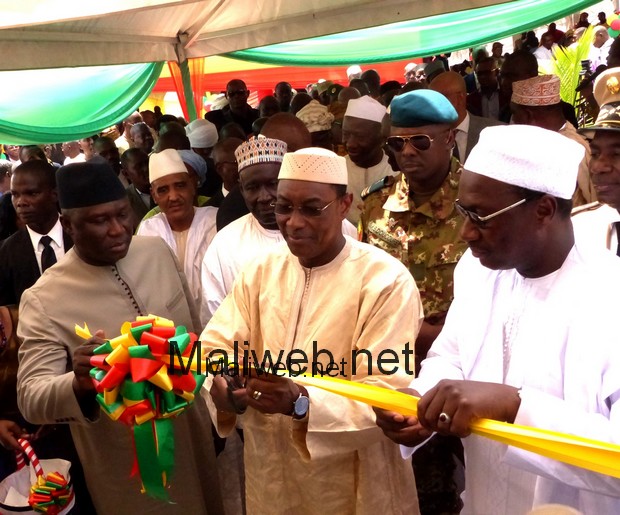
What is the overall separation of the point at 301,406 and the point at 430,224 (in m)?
1.43

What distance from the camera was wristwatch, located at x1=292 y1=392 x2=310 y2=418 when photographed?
2507mm

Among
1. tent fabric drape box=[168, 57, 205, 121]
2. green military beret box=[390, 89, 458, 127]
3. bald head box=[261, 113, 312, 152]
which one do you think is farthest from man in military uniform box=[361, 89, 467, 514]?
tent fabric drape box=[168, 57, 205, 121]

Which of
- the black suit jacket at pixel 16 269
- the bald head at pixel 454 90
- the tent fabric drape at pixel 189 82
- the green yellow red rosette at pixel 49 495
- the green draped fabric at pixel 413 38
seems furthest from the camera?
the green draped fabric at pixel 413 38

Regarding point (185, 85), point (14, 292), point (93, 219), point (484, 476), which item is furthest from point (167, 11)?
point (484, 476)

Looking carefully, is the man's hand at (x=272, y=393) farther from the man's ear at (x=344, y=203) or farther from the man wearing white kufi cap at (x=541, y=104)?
the man wearing white kufi cap at (x=541, y=104)

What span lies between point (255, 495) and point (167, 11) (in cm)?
453

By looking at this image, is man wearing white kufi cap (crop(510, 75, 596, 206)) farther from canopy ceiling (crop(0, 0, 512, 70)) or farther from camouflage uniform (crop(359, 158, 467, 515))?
camouflage uniform (crop(359, 158, 467, 515))

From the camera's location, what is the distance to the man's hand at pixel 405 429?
2.18 metres

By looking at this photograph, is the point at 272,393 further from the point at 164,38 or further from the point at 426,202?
the point at 164,38

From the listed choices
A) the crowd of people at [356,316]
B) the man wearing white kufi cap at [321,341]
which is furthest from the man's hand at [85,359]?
the man wearing white kufi cap at [321,341]

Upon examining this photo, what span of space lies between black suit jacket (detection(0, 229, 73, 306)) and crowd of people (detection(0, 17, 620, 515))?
13 millimetres

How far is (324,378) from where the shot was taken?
247 cm

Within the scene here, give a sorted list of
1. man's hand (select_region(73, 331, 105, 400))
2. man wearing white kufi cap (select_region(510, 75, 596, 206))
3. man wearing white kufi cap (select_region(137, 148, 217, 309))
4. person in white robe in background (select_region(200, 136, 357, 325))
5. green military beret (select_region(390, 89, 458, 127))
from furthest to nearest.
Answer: man wearing white kufi cap (select_region(510, 75, 596, 206)), man wearing white kufi cap (select_region(137, 148, 217, 309)), person in white robe in background (select_region(200, 136, 357, 325)), green military beret (select_region(390, 89, 458, 127)), man's hand (select_region(73, 331, 105, 400))

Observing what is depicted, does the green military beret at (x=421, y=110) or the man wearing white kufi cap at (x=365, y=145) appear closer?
the green military beret at (x=421, y=110)
